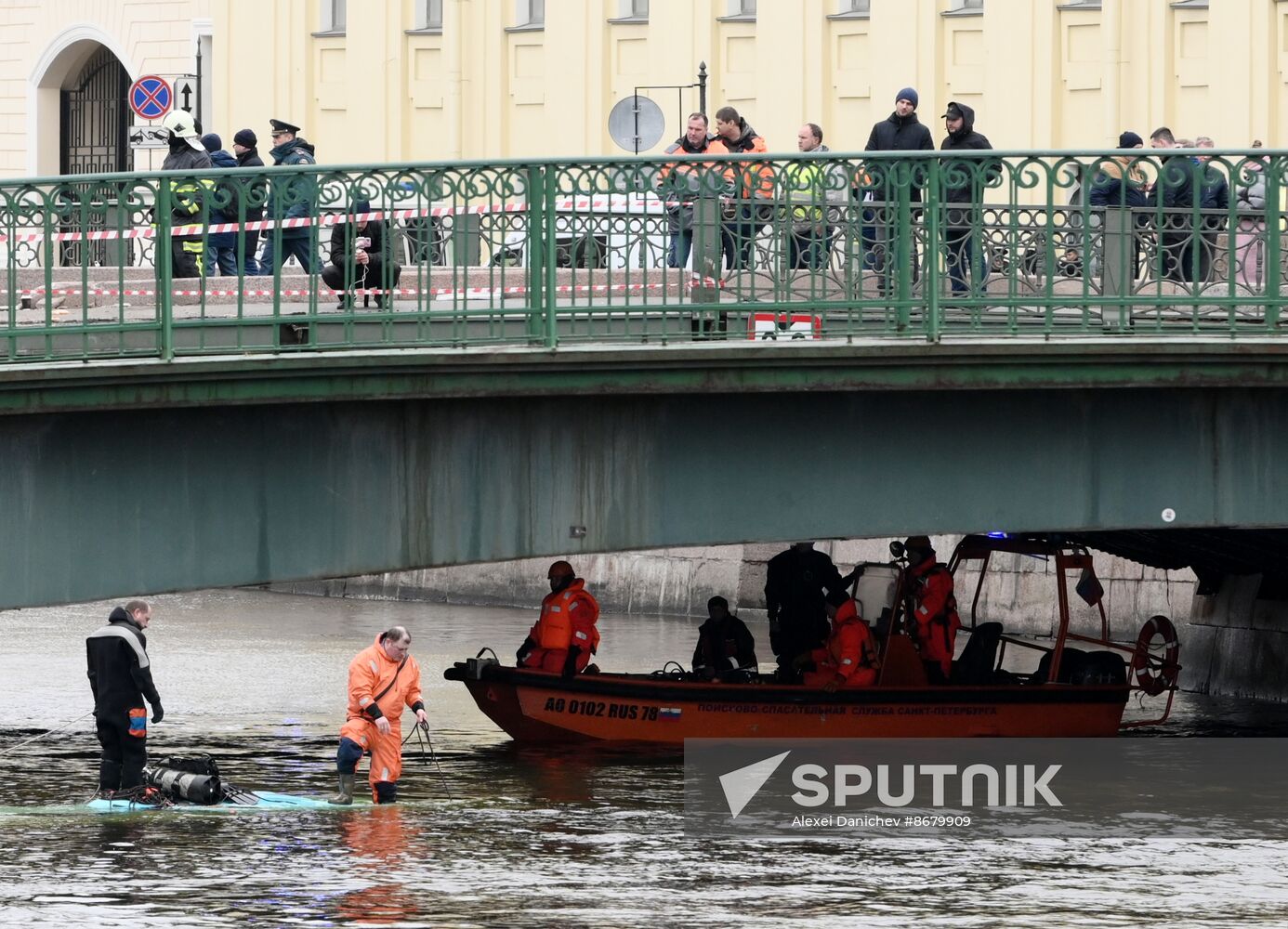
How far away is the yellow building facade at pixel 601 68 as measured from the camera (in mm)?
35344

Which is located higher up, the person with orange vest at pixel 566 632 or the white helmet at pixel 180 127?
the white helmet at pixel 180 127

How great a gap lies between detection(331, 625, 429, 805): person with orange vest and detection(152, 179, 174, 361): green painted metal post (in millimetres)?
3055

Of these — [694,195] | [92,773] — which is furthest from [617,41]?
[694,195]

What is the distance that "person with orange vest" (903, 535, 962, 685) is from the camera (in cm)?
2694

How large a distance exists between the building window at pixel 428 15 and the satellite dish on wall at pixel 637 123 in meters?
11.2

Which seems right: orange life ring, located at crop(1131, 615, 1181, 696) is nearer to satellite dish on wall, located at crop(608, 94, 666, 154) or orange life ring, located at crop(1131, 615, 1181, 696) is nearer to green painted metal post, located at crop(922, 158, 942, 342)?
satellite dish on wall, located at crop(608, 94, 666, 154)

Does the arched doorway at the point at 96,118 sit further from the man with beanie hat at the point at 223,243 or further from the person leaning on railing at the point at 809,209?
the person leaning on railing at the point at 809,209

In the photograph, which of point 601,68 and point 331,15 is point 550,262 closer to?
point 601,68

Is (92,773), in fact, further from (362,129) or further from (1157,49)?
(362,129)

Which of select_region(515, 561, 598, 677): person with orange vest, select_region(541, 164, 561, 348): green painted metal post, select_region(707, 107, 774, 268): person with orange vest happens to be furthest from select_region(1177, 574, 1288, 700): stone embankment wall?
select_region(541, 164, 561, 348): green painted metal post

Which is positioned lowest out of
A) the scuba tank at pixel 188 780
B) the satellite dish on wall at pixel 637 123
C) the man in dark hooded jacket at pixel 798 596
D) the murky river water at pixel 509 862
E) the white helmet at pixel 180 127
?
the murky river water at pixel 509 862

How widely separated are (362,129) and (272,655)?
11957 millimetres

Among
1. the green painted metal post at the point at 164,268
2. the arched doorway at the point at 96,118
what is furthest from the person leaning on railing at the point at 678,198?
the arched doorway at the point at 96,118

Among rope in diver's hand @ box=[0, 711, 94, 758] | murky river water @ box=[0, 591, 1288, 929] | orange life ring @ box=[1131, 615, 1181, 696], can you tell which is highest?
orange life ring @ box=[1131, 615, 1181, 696]
